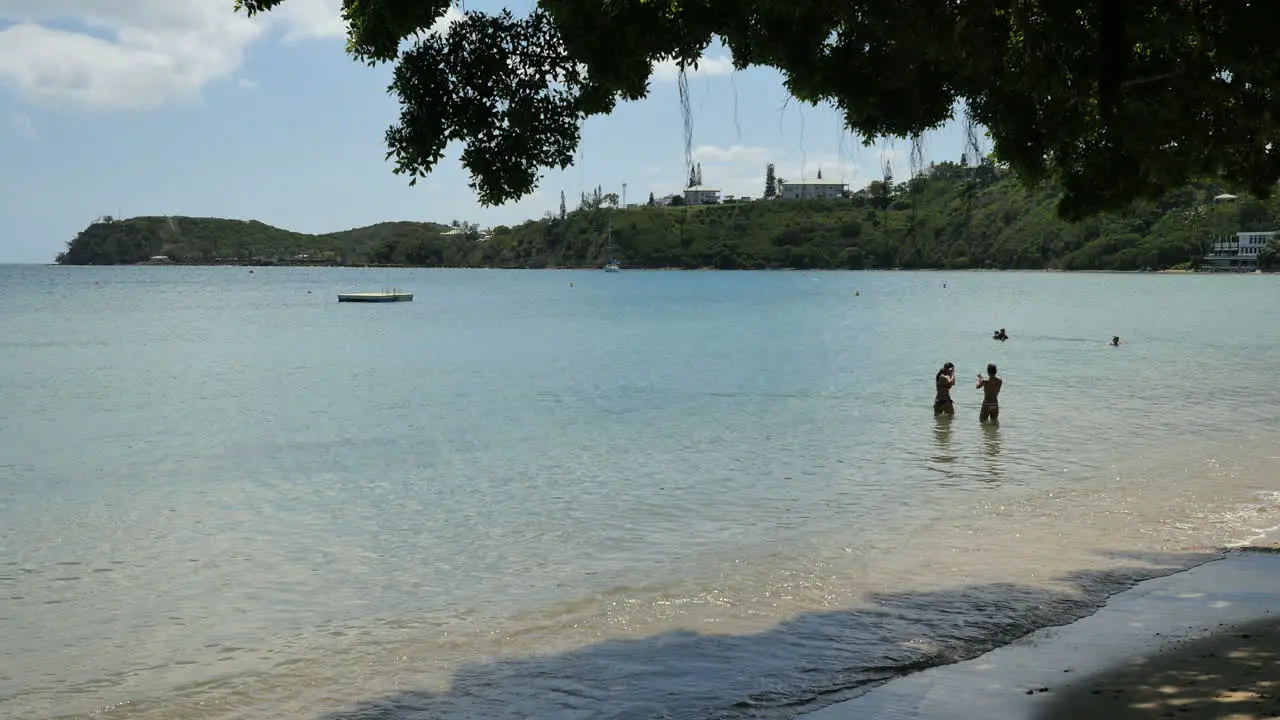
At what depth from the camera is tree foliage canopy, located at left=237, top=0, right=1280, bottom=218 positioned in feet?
35.6

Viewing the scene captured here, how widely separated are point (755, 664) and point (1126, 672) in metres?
3.69

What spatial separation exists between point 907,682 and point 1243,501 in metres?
13.0

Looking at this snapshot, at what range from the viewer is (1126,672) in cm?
1108

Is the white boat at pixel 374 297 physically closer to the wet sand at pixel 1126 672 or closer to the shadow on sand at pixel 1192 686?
the wet sand at pixel 1126 672

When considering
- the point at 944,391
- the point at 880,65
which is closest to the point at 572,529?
the point at 880,65

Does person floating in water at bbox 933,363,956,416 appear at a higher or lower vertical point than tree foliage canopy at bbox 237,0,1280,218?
lower

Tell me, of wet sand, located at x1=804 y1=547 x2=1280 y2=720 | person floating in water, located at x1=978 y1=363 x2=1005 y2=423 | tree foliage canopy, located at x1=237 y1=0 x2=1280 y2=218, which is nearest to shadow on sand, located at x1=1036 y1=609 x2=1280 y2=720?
wet sand, located at x1=804 y1=547 x2=1280 y2=720

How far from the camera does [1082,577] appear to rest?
50.9ft

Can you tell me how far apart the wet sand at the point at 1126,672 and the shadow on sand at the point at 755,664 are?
411mm

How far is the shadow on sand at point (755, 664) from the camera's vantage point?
1120cm

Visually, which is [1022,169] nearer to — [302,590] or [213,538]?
[302,590]

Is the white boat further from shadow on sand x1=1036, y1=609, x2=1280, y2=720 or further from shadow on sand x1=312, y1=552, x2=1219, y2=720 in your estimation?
shadow on sand x1=1036, y1=609, x2=1280, y2=720

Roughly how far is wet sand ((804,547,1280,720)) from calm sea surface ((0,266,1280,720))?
535 millimetres

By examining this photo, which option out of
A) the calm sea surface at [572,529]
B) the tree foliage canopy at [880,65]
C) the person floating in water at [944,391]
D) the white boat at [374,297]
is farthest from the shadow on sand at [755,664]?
the white boat at [374,297]
